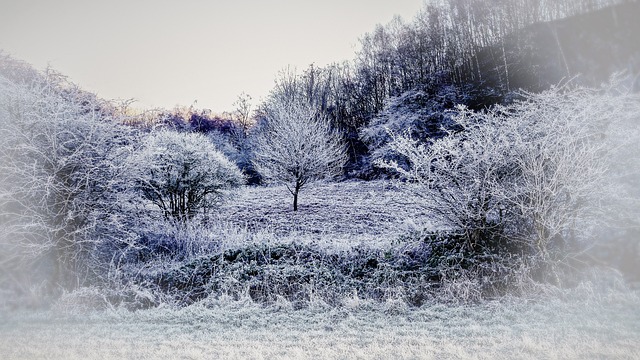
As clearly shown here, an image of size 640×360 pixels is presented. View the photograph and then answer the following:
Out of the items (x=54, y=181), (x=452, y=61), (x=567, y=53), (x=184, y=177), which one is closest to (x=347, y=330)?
(x=54, y=181)

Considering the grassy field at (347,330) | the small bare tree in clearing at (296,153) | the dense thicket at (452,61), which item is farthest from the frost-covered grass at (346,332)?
the dense thicket at (452,61)

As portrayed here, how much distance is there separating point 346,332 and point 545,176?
397cm

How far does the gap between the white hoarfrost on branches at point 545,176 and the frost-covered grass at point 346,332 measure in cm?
135

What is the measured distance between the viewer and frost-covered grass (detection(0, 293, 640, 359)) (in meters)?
3.75

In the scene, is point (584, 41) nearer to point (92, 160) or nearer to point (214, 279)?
point (214, 279)

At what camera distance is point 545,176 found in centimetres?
601

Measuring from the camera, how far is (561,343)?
12.5ft

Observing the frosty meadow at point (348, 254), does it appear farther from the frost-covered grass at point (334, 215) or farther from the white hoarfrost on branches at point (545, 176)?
the frost-covered grass at point (334, 215)

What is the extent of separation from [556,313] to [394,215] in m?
6.06

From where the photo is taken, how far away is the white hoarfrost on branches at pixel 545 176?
5.90 metres

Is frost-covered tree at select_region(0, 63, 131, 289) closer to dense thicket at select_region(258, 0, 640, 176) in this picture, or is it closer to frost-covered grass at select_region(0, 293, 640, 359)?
frost-covered grass at select_region(0, 293, 640, 359)

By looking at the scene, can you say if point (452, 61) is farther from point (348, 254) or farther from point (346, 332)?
point (346, 332)

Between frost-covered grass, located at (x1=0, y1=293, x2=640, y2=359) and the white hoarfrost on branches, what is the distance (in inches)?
53.3

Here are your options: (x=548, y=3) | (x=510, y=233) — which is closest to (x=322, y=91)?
(x=548, y=3)
